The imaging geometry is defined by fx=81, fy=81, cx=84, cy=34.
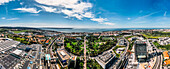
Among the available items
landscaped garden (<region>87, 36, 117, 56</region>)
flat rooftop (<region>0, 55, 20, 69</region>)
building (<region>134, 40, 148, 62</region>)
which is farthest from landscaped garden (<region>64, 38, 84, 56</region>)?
building (<region>134, 40, 148, 62</region>)

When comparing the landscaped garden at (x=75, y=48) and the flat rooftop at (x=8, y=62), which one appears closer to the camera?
the flat rooftop at (x=8, y=62)

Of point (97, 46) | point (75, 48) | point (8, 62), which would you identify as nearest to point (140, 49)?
point (97, 46)

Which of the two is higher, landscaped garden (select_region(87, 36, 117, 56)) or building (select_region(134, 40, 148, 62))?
building (select_region(134, 40, 148, 62))

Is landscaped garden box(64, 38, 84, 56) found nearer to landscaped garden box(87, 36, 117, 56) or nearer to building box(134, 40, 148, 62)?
landscaped garden box(87, 36, 117, 56)

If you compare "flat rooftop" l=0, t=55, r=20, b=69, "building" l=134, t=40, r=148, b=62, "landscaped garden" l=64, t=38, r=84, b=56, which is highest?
"building" l=134, t=40, r=148, b=62

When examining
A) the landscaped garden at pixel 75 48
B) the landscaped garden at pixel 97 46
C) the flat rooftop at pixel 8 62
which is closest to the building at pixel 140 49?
the landscaped garden at pixel 97 46

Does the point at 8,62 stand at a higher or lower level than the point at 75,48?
lower

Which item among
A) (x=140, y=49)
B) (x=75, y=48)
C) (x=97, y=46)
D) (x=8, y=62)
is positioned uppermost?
(x=140, y=49)

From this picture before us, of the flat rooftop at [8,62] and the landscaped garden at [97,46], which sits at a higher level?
the landscaped garden at [97,46]

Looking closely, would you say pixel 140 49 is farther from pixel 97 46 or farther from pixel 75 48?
pixel 75 48

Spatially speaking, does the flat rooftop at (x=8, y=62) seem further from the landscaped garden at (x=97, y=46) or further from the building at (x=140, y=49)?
the building at (x=140, y=49)

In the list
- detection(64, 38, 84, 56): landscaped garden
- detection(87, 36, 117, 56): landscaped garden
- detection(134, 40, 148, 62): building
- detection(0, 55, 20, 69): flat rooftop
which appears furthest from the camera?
detection(64, 38, 84, 56): landscaped garden
